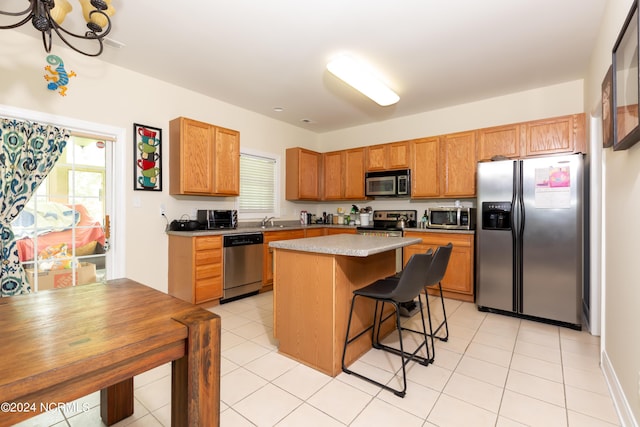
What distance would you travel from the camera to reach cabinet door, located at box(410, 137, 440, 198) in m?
4.21

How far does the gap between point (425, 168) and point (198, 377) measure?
4.04m

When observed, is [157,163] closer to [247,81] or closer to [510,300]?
[247,81]

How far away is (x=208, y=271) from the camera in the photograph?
11.4 ft

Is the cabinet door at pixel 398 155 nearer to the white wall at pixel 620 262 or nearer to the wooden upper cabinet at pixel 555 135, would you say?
the wooden upper cabinet at pixel 555 135

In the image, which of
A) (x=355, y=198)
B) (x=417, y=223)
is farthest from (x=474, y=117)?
(x=355, y=198)

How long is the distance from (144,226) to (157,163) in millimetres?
767

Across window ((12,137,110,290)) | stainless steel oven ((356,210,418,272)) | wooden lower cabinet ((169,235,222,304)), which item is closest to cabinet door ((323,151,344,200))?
stainless steel oven ((356,210,418,272))

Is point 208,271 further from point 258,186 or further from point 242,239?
point 258,186

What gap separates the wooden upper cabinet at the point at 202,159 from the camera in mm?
3494

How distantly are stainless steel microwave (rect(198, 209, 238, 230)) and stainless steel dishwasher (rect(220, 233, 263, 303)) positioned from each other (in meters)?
0.34

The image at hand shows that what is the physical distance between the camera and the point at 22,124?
8.25ft

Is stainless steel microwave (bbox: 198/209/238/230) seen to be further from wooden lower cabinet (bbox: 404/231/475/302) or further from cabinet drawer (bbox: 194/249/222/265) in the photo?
wooden lower cabinet (bbox: 404/231/475/302)

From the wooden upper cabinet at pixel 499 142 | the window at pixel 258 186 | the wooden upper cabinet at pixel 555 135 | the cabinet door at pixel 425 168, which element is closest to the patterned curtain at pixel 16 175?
the window at pixel 258 186

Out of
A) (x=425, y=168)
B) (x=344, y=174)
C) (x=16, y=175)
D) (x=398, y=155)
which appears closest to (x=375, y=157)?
(x=398, y=155)
